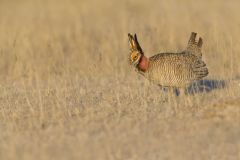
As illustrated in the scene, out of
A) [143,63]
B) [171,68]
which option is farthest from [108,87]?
[171,68]

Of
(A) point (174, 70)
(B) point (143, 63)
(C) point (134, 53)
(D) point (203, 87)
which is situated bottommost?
(D) point (203, 87)

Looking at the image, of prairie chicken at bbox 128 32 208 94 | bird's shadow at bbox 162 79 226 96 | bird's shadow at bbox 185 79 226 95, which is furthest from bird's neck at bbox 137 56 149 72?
bird's shadow at bbox 185 79 226 95

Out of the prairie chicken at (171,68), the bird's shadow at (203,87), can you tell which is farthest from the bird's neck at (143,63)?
the bird's shadow at (203,87)

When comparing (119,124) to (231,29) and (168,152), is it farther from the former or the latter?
(231,29)

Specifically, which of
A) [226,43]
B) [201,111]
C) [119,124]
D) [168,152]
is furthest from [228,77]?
[168,152]

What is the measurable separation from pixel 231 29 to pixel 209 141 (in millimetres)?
6464

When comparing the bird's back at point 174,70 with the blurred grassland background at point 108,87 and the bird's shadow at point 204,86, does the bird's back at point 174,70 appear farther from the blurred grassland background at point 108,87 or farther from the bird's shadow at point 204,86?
the bird's shadow at point 204,86

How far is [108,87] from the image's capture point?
923cm

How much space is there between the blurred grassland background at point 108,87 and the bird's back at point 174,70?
239 millimetres

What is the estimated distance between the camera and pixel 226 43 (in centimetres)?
1112

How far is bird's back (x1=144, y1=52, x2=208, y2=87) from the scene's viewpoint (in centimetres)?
784

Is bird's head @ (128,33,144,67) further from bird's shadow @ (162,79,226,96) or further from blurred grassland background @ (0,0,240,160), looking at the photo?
bird's shadow @ (162,79,226,96)

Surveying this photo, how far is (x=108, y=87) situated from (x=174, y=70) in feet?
5.25

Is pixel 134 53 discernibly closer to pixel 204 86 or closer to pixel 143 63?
pixel 143 63
